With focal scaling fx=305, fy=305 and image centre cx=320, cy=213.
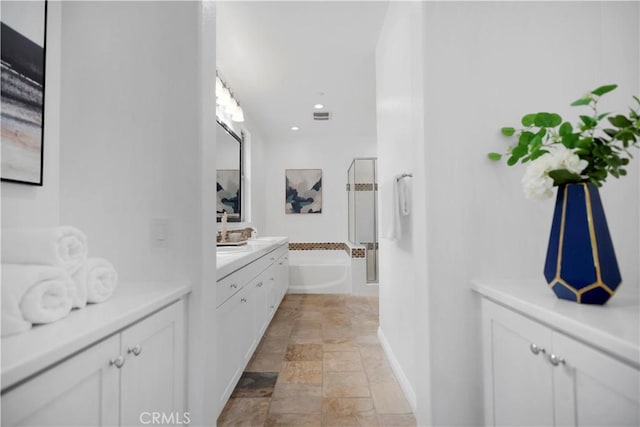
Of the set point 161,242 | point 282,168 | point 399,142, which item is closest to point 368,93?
point 399,142

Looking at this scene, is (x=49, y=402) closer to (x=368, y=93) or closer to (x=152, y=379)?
(x=152, y=379)

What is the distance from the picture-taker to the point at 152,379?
106cm

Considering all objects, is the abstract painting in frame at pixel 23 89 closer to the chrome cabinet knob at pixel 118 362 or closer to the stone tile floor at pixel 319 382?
the chrome cabinet knob at pixel 118 362

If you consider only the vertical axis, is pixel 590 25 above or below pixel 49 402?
above

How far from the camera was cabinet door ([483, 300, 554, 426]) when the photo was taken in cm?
91

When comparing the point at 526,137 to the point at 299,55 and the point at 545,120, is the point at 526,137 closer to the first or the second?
the point at 545,120

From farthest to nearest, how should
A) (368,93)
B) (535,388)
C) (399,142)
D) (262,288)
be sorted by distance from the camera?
(368,93)
(262,288)
(399,142)
(535,388)

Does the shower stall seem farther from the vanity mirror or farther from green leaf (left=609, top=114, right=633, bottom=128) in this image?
green leaf (left=609, top=114, right=633, bottom=128)

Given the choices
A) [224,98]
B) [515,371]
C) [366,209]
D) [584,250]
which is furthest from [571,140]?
[366,209]

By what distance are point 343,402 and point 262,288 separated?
45.6 inches

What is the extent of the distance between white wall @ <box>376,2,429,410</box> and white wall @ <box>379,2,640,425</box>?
0.23 ft

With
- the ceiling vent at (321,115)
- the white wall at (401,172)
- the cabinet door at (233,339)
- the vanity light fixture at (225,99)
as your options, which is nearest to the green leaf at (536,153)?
the white wall at (401,172)

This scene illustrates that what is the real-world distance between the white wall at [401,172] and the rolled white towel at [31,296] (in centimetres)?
125

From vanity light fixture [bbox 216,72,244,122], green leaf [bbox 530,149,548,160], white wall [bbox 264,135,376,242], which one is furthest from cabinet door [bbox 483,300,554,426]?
white wall [bbox 264,135,376,242]
